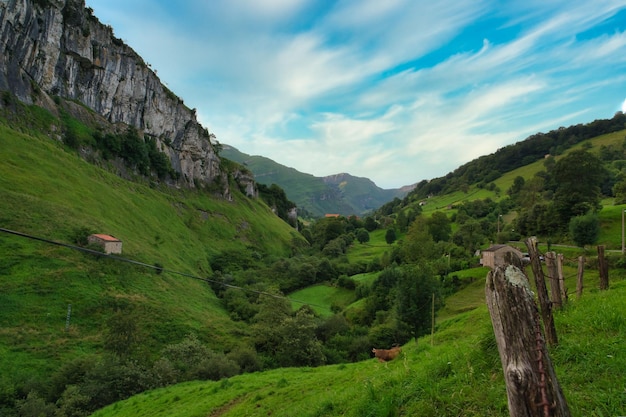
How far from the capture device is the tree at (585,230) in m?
42.2

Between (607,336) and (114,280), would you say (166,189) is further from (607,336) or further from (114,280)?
(607,336)

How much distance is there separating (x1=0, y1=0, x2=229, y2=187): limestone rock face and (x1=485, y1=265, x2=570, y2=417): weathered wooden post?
79.7 meters

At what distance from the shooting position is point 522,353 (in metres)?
2.71

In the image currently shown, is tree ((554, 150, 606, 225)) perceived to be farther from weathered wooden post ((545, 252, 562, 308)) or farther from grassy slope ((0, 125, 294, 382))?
grassy slope ((0, 125, 294, 382))

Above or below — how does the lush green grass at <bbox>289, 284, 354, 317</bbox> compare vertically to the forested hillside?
below

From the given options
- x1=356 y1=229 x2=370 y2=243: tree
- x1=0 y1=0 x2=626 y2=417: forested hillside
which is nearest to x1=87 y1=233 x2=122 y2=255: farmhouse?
x1=0 y1=0 x2=626 y2=417: forested hillside

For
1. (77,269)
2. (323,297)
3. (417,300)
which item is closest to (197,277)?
(417,300)

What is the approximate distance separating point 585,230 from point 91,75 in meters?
103

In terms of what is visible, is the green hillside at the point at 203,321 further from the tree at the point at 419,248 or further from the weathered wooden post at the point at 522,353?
the weathered wooden post at the point at 522,353

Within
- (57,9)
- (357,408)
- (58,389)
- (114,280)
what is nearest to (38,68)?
(57,9)

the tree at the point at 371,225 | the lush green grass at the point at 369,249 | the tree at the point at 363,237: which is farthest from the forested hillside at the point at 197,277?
the tree at the point at 371,225

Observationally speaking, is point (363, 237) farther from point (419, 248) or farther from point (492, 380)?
point (492, 380)

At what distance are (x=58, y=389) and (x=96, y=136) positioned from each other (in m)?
64.3

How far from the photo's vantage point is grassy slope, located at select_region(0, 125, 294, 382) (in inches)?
1225
